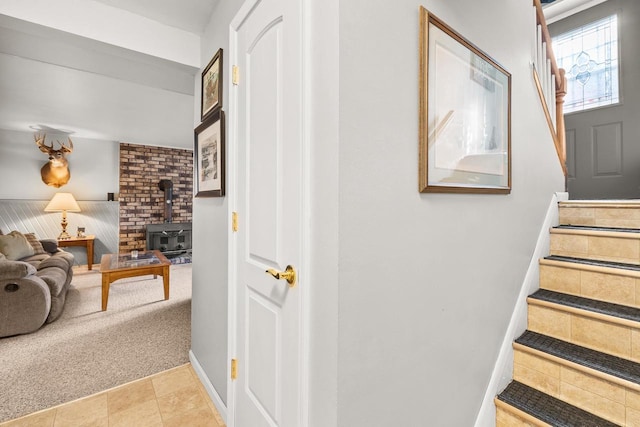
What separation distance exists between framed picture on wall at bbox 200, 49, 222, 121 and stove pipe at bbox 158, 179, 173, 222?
4980mm

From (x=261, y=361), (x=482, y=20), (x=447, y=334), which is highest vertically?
(x=482, y=20)

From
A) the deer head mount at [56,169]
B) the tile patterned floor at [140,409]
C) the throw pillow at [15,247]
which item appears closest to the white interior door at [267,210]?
the tile patterned floor at [140,409]

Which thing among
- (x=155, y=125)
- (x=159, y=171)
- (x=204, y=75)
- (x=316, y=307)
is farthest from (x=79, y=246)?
(x=316, y=307)

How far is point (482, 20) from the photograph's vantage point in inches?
57.1

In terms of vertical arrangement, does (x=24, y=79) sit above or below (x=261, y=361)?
above

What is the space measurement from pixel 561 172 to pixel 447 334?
6.50ft

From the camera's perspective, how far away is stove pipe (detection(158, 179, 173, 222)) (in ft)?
21.2

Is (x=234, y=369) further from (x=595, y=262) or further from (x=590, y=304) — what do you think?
(x=595, y=262)

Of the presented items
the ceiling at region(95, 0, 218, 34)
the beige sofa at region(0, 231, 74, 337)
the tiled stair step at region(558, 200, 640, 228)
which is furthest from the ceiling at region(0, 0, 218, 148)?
the tiled stair step at region(558, 200, 640, 228)

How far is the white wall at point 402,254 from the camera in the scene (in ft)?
2.90

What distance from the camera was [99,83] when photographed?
334 cm

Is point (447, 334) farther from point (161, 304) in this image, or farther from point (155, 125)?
point (155, 125)

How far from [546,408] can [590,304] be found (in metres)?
0.60

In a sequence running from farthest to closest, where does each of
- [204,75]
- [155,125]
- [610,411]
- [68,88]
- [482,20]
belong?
[155,125] < [68,88] < [204,75] < [482,20] < [610,411]
